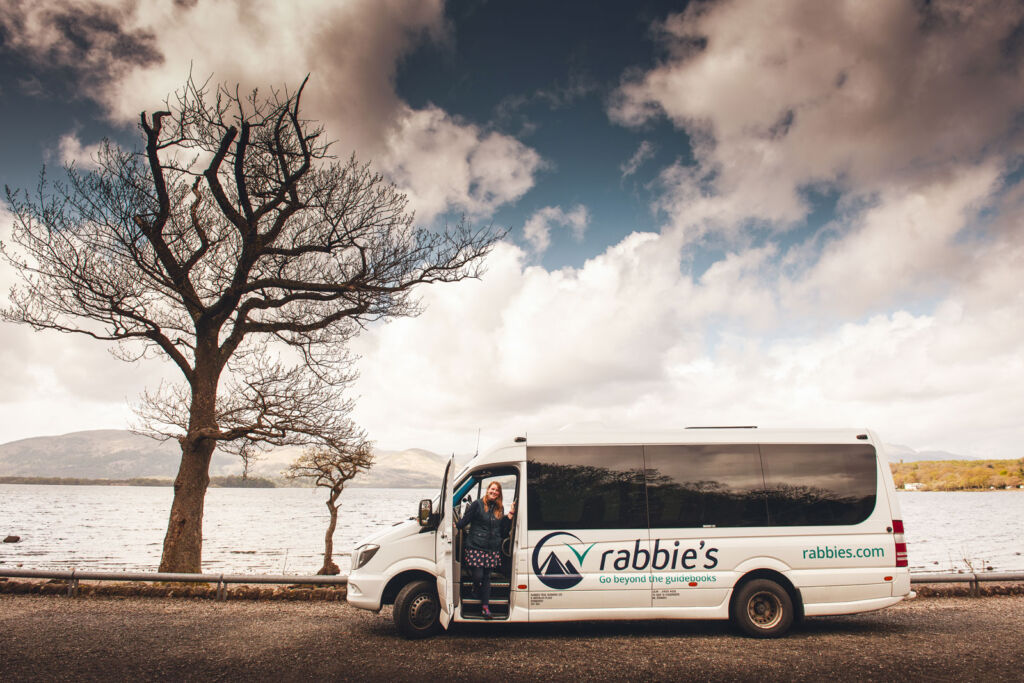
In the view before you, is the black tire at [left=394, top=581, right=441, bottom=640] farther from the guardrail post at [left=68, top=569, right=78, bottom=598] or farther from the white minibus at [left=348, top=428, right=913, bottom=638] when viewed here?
the guardrail post at [left=68, top=569, right=78, bottom=598]

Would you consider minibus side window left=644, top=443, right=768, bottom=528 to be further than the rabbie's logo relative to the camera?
Yes

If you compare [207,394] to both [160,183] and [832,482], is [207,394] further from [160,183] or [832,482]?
[832,482]

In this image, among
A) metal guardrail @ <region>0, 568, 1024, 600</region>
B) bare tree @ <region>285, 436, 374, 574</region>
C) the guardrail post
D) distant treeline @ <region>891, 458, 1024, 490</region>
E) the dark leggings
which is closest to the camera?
the dark leggings

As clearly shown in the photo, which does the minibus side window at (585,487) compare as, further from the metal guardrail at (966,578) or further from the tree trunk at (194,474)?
the tree trunk at (194,474)

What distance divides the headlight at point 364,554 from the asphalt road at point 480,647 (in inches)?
38.0

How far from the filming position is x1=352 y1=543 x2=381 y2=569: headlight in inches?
316

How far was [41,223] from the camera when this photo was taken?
12219mm

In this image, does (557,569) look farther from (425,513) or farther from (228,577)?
(228,577)

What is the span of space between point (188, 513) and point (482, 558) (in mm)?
8527

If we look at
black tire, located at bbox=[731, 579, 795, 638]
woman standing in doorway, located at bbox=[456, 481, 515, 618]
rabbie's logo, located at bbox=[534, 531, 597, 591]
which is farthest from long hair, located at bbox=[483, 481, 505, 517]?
black tire, located at bbox=[731, 579, 795, 638]

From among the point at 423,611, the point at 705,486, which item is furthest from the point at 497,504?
the point at 705,486

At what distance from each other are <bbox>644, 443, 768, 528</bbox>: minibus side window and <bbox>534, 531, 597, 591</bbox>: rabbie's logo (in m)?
1.24

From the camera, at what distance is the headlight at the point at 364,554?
802 cm

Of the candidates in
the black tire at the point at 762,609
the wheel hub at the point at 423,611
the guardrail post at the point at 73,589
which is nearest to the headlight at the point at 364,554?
the wheel hub at the point at 423,611
